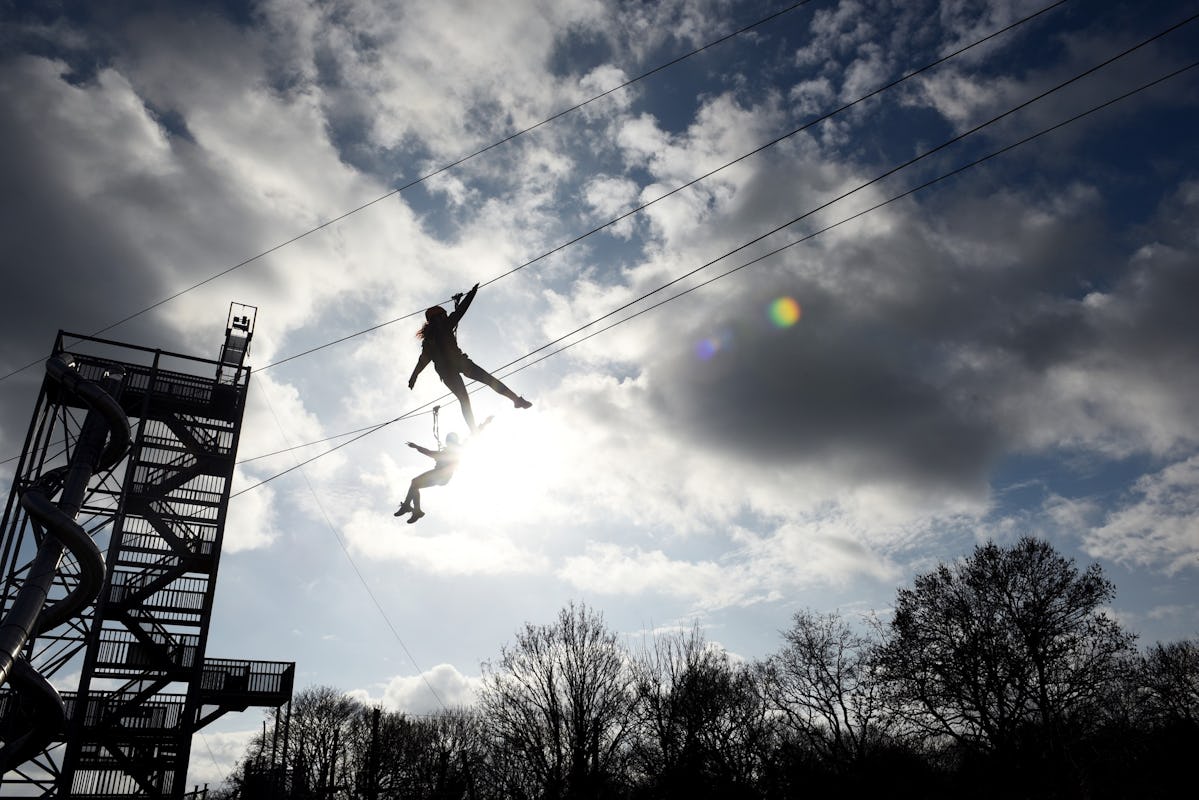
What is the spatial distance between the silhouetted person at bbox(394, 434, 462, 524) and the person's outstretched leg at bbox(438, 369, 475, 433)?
1.49ft

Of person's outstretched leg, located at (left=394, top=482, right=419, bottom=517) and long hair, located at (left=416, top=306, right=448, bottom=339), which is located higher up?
long hair, located at (left=416, top=306, right=448, bottom=339)

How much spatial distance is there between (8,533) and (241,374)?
898 centimetres

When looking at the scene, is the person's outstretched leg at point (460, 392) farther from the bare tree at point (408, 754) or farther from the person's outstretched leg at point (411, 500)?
the bare tree at point (408, 754)

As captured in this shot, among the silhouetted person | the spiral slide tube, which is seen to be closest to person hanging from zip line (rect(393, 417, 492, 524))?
the silhouetted person

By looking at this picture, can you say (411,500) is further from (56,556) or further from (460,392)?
(56,556)

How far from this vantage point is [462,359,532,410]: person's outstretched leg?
845cm

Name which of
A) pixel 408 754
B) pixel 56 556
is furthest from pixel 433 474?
pixel 408 754

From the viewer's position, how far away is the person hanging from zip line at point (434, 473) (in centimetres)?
952

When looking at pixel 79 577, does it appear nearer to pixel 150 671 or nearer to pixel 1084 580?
pixel 150 671

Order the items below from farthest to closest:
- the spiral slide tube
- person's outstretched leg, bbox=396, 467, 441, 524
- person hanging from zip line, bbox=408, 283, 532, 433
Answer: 1. the spiral slide tube
2. person's outstretched leg, bbox=396, 467, 441, 524
3. person hanging from zip line, bbox=408, 283, 532, 433

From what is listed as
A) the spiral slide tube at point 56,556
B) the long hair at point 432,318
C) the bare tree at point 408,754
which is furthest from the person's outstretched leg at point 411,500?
the bare tree at point 408,754

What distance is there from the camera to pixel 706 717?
114 feet

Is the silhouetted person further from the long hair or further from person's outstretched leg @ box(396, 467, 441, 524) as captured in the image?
the long hair

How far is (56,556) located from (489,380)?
61.1 ft
